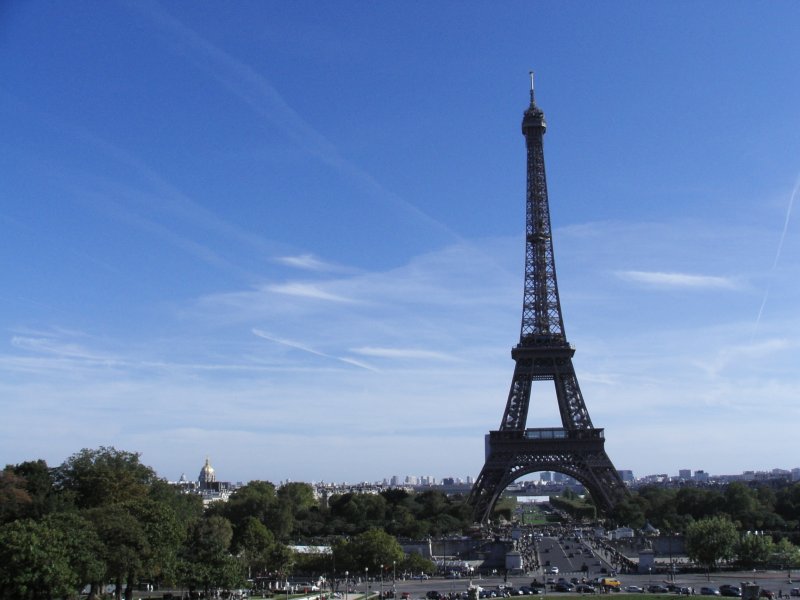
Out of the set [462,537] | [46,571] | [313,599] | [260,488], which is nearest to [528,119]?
[462,537]

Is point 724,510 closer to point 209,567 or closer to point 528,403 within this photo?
point 528,403

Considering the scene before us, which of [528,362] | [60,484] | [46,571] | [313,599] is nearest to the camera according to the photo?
[46,571]

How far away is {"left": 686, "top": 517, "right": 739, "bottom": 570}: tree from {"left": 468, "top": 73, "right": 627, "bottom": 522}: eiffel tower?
1164 inches

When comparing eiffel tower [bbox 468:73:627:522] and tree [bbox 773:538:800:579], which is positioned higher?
eiffel tower [bbox 468:73:627:522]

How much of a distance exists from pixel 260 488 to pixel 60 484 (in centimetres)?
4394

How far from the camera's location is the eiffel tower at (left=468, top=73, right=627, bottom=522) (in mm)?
100312

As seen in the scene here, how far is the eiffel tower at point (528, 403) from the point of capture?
100 m

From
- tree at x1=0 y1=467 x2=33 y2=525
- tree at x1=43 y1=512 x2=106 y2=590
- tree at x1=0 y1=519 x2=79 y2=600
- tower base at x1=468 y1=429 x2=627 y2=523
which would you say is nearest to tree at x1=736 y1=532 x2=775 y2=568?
tower base at x1=468 y1=429 x2=627 y2=523

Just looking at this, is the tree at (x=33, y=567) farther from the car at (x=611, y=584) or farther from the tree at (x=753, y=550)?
the tree at (x=753, y=550)

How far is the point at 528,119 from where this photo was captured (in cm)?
10588

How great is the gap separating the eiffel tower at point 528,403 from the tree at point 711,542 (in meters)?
29.6

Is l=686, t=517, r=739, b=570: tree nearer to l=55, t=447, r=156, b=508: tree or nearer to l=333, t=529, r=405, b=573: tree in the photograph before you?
l=333, t=529, r=405, b=573: tree

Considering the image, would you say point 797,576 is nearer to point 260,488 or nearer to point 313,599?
point 313,599

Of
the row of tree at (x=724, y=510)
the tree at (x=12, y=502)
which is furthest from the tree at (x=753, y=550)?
the tree at (x=12, y=502)
